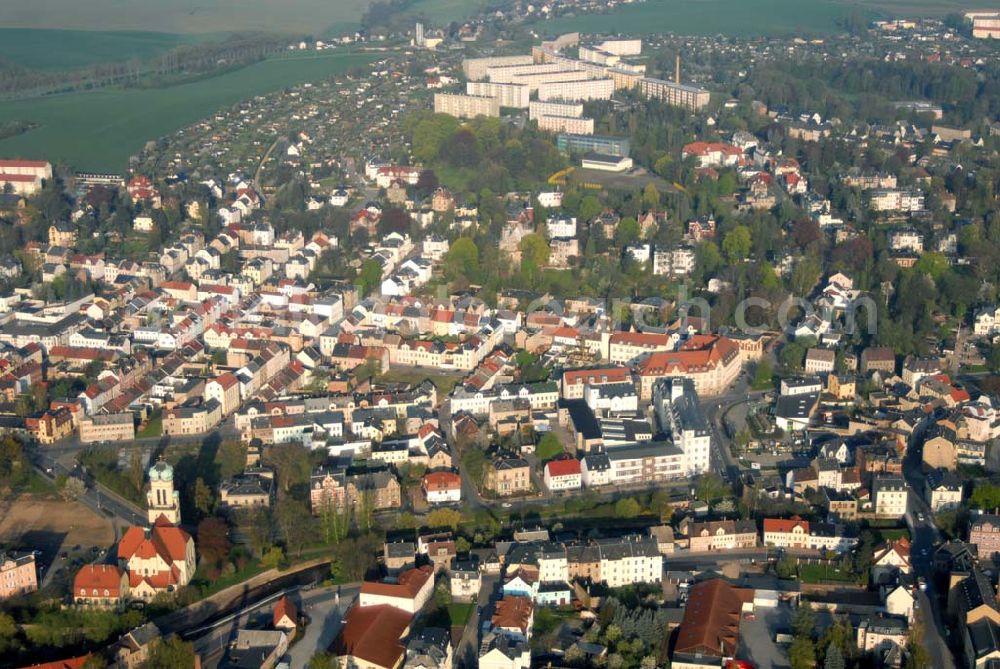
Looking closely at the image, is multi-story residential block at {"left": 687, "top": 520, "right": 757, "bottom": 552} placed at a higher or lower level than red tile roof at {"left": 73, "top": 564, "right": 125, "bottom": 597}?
lower

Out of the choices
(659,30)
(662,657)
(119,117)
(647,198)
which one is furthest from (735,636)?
(659,30)

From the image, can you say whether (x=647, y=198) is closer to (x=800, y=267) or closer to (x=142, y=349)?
(x=800, y=267)

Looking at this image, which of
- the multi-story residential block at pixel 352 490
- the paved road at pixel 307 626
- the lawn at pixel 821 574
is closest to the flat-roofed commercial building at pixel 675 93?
the multi-story residential block at pixel 352 490

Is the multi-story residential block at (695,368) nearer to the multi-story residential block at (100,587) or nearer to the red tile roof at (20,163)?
the multi-story residential block at (100,587)

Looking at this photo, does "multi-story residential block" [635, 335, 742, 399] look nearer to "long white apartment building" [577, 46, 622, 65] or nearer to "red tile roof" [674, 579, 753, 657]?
"red tile roof" [674, 579, 753, 657]

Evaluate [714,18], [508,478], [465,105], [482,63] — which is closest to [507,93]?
[465,105]

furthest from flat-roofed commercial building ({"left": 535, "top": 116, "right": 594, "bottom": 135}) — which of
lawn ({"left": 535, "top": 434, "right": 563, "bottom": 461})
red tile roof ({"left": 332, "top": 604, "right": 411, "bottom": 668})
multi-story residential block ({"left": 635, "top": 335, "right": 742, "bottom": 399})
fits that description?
red tile roof ({"left": 332, "top": 604, "right": 411, "bottom": 668})
